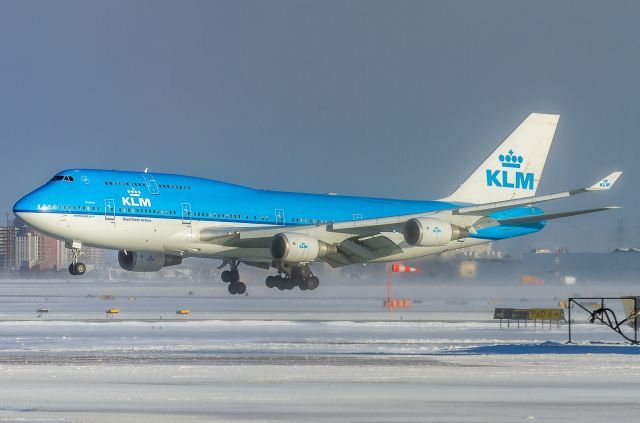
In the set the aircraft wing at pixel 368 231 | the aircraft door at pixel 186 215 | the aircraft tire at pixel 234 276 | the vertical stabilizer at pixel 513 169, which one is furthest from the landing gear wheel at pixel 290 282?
the vertical stabilizer at pixel 513 169

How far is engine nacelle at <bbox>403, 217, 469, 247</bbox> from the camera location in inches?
2344

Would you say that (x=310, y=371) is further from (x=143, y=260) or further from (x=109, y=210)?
(x=143, y=260)

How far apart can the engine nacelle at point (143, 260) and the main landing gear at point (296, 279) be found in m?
5.47

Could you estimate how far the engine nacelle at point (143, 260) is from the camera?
6250 centimetres

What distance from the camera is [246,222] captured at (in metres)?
61.2

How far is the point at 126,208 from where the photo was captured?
188 feet

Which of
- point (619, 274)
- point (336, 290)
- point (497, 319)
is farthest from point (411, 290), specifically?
point (497, 319)

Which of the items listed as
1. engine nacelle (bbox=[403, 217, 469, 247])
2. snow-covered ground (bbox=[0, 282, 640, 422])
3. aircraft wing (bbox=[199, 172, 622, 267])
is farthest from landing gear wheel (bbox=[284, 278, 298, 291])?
engine nacelle (bbox=[403, 217, 469, 247])

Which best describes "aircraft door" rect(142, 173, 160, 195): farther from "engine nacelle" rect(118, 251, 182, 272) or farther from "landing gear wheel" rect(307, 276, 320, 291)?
"landing gear wheel" rect(307, 276, 320, 291)

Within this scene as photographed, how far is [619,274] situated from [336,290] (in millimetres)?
20468

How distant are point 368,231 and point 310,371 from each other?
101ft

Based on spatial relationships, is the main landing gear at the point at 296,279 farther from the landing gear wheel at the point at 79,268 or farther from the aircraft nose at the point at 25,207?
the aircraft nose at the point at 25,207

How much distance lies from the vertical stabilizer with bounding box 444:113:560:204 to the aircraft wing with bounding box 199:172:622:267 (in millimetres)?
5935

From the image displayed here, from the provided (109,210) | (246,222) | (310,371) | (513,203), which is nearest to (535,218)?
(513,203)
